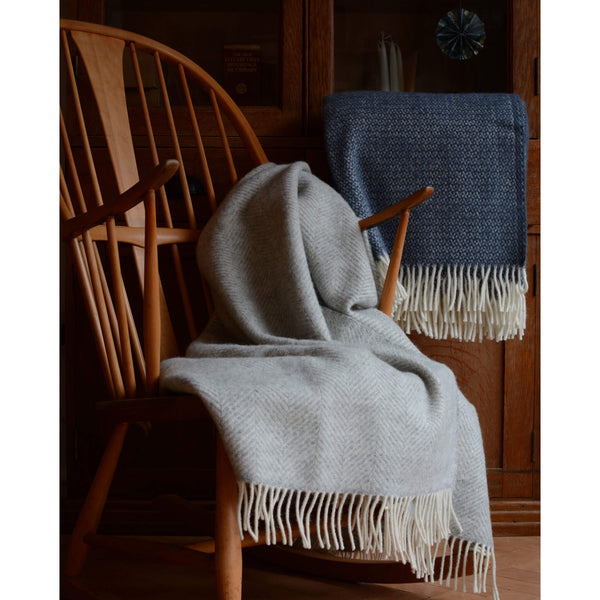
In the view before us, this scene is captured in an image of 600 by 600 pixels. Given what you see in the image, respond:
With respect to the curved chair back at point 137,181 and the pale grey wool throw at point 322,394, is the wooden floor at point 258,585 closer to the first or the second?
the pale grey wool throw at point 322,394

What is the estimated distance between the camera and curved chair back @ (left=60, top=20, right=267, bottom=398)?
979mm

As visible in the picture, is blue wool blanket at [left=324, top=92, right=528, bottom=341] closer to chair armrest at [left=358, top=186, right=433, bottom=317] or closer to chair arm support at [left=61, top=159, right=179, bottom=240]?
chair armrest at [left=358, top=186, right=433, bottom=317]

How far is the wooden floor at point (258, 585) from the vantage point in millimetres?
1144

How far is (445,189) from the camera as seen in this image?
4.77 ft

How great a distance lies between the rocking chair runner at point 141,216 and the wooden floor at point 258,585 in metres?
0.04

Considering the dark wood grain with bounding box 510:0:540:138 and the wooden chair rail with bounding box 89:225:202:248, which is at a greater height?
the dark wood grain with bounding box 510:0:540:138

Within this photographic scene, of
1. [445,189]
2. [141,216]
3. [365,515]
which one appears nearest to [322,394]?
[365,515]

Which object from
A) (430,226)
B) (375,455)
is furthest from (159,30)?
(375,455)

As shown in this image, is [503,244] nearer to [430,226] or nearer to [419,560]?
[430,226]

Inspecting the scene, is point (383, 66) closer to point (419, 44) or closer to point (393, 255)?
point (419, 44)

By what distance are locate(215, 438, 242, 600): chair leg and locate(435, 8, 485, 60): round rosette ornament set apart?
1209 mm

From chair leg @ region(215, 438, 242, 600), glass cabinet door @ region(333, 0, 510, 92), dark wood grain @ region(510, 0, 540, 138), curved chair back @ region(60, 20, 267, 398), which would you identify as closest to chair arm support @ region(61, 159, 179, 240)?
curved chair back @ region(60, 20, 267, 398)

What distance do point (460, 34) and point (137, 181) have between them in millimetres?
845
